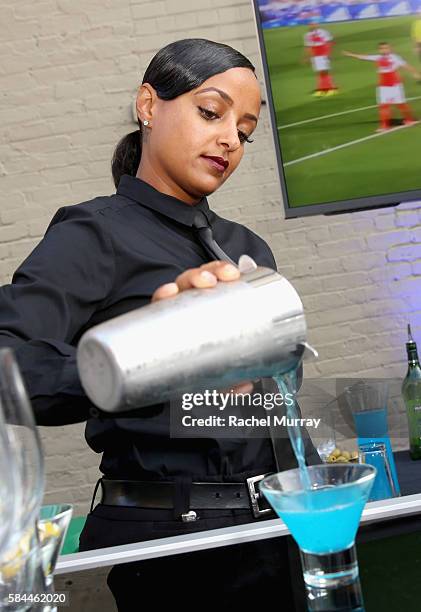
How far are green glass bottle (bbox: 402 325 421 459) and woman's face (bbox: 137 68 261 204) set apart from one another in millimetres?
1530

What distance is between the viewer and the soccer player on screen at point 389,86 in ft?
11.5

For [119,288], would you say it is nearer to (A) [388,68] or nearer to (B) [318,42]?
(B) [318,42]

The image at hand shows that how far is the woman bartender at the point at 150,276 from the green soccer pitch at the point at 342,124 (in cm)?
182

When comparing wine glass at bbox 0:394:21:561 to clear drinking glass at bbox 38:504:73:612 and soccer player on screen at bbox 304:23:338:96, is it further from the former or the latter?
soccer player on screen at bbox 304:23:338:96

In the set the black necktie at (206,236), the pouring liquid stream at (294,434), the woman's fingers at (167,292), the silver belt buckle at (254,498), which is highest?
the woman's fingers at (167,292)

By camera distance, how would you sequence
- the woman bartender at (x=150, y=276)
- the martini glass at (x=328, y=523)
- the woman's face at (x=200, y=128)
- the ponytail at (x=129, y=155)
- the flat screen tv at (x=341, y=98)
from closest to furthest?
the martini glass at (x=328, y=523), the woman bartender at (x=150, y=276), the woman's face at (x=200, y=128), the ponytail at (x=129, y=155), the flat screen tv at (x=341, y=98)

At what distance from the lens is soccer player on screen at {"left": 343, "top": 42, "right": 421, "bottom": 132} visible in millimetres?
3516

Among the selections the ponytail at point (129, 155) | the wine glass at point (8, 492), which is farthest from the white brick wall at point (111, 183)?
the wine glass at point (8, 492)


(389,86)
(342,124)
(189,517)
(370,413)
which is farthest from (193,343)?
(389,86)

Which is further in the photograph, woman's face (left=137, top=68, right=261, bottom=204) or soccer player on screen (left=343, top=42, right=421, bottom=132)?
soccer player on screen (left=343, top=42, right=421, bottom=132)

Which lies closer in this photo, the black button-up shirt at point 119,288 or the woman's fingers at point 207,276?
the woman's fingers at point 207,276

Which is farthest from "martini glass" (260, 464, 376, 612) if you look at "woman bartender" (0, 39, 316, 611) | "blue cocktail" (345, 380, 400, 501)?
"blue cocktail" (345, 380, 400, 501)

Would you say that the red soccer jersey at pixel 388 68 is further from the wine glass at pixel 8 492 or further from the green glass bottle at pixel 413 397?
the wine glass at pixel 8 492

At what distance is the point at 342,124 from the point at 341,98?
10cm
